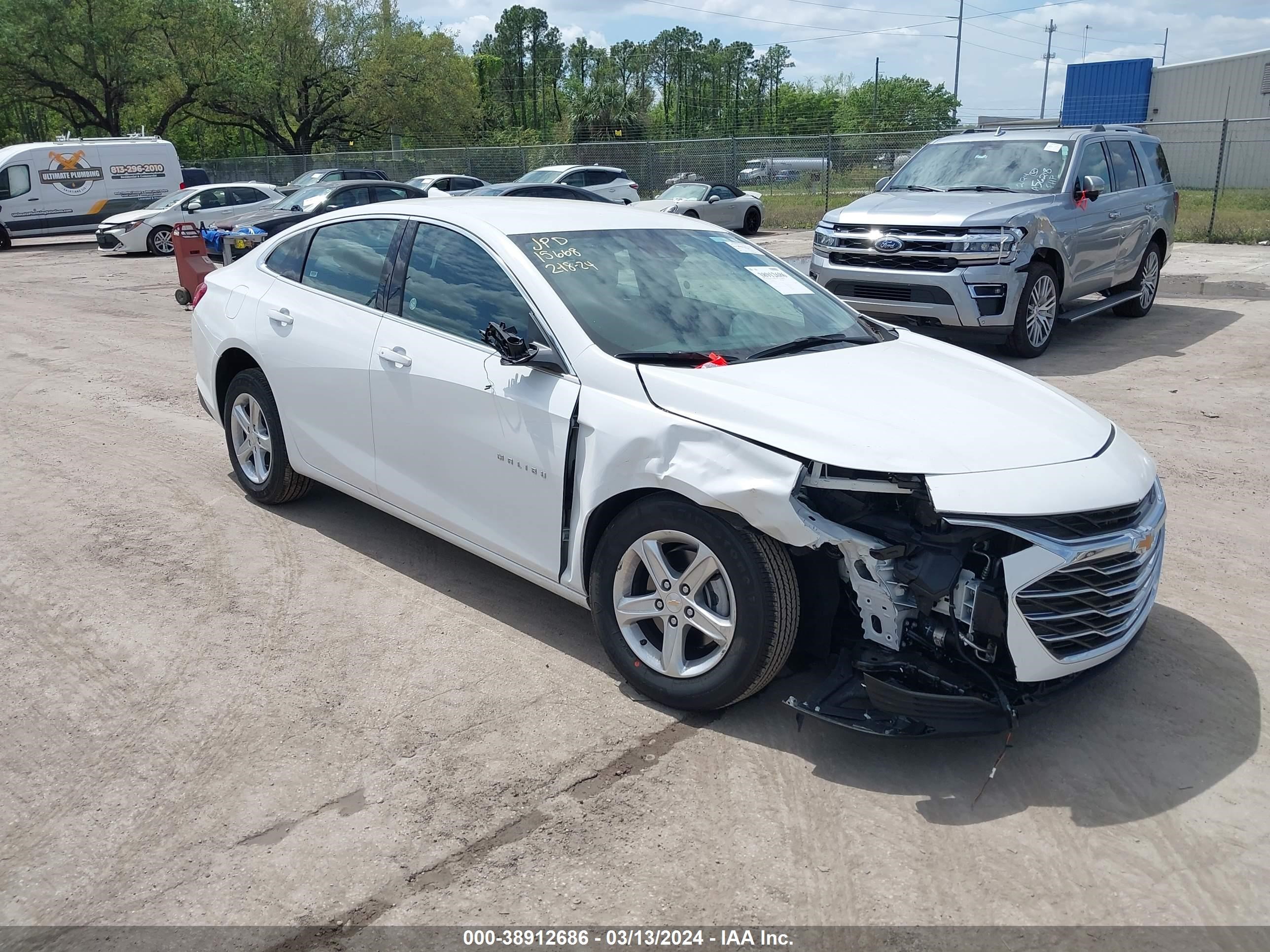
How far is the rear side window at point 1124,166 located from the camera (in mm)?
10953

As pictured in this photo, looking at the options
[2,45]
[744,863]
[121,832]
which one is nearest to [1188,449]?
[744,863]

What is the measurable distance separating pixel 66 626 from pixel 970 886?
3.72m

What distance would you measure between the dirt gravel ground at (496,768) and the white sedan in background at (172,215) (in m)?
19.4

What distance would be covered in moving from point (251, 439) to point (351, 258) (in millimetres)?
1294

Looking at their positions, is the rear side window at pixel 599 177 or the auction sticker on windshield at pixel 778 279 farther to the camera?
the rear side window at pixel 599 177

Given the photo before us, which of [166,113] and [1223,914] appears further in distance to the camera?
[166,113]

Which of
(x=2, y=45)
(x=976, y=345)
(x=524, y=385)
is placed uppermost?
(x=2, y=45)

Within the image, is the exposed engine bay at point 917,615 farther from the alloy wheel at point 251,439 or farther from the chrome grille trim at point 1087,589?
the alloy wheel at point 251,439

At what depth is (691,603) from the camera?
3.62 meters

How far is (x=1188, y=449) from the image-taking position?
691cm

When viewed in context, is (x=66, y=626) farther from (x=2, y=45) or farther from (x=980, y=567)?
(x=2, y=45)

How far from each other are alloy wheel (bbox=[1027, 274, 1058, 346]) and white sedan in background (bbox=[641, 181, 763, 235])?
14.7 metres

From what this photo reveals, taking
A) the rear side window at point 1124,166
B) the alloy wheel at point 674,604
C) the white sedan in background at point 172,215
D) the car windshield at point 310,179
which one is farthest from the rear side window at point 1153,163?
the car windshield at point 310,179

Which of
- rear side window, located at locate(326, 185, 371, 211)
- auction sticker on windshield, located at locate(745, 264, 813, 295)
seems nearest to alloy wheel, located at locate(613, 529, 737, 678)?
auction sticker on windshield, located at locate(745, 264, 813, 295)
